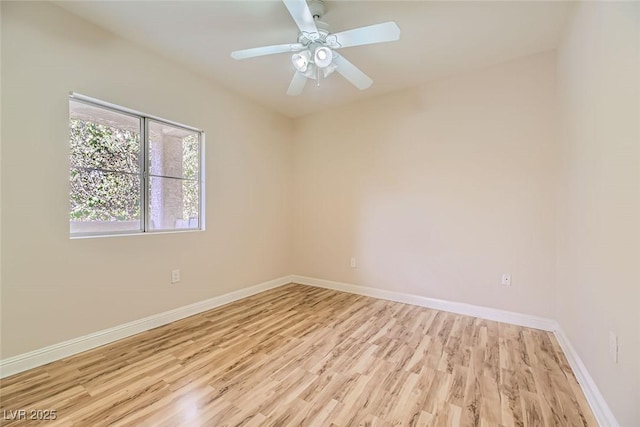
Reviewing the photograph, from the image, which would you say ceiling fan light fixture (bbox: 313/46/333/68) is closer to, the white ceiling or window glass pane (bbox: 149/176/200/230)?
the white ceiling

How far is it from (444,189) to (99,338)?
350cm

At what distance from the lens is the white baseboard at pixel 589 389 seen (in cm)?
137

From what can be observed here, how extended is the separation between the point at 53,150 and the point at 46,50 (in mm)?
690

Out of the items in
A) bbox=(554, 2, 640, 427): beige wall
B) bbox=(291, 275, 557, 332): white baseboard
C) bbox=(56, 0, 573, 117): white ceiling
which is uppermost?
bbox=(56, 0, 573, 117): white ceiling

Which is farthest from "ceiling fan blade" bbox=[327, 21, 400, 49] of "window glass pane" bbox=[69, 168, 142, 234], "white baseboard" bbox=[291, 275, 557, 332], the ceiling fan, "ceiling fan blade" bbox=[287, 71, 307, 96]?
"white baseboard" bbox=[291, 275, 557, 332]

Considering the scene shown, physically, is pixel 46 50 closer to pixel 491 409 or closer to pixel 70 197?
pixel 70 197

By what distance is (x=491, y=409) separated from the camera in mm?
1520

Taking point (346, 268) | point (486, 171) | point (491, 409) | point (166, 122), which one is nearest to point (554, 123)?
point (486, 171)

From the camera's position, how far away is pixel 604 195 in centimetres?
146

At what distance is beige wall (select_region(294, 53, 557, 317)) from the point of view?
2596mm

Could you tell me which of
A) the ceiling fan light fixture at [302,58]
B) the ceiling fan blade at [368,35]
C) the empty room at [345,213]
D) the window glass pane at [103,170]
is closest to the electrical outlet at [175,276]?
the empty room at [345,213]

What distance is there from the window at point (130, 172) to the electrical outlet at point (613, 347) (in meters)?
3.25

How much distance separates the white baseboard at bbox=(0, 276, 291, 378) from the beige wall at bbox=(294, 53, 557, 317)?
158 cm

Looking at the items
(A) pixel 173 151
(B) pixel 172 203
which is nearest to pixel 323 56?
(A) pixel 173 151
